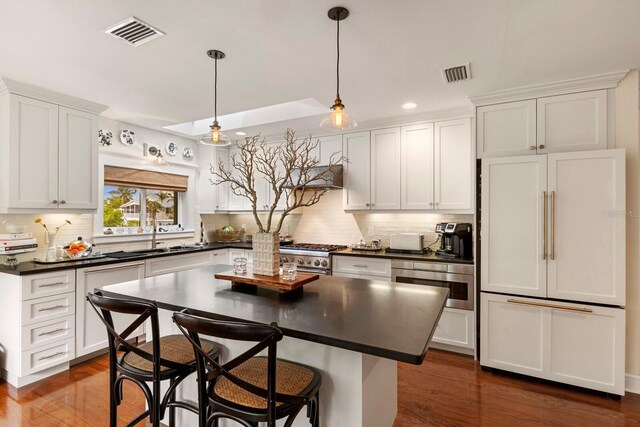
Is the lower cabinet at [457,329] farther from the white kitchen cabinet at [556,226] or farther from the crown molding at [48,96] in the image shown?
the crown molding at [48,96]

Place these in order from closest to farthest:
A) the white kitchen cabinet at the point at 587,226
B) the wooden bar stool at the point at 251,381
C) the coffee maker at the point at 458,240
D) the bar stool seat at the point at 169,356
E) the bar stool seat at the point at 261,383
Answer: the wooden bar stool at the point at 251,381
the bar stool seat at the point at 261,383
the bar stool seat at the point at 169,356
the white kitchen cabinet at the point at 587,226
the coffee maker at the point at 458,240

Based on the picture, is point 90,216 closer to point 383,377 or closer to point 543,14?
point 383,377

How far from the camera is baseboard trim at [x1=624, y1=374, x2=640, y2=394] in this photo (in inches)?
103

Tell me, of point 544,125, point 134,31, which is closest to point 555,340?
point 544,125

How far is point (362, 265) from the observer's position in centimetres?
376

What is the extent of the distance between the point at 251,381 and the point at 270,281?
22.7 inches

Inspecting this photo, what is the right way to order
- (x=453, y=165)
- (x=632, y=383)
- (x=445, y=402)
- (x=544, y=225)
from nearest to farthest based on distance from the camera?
1. (x=445, y=402)
2. (x=632, y=383)
3. (x=544, y=225)
4. (x=453, y=165)

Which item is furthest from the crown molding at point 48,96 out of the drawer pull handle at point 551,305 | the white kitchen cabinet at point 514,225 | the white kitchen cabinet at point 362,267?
the drawer pull handle at point 551,305

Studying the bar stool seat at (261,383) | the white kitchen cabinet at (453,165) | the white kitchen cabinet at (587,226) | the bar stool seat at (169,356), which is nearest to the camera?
the bar stool seat at (261,383)

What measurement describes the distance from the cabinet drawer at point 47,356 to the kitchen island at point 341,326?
1.41 meters

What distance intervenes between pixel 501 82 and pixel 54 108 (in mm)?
4100

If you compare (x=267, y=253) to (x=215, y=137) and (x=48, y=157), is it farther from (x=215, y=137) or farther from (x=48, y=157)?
→ (x=48, y=157)

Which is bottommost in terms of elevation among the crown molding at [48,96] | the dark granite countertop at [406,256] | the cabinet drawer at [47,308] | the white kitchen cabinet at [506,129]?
the cabinet drawer at [47,308]

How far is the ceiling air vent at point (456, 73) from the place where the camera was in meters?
2.56
